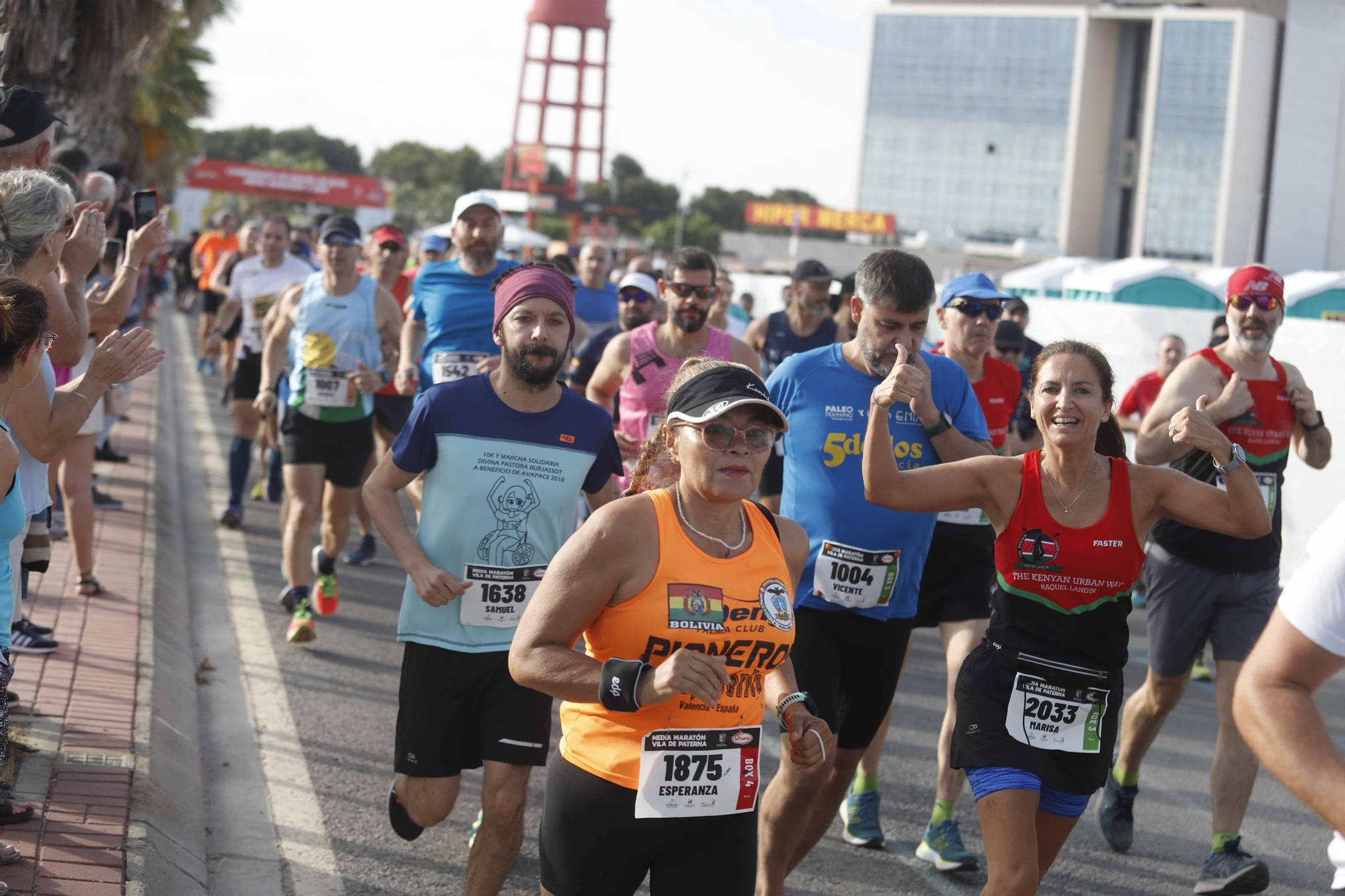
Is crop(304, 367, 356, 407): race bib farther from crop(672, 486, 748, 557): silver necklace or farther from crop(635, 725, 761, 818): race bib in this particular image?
crop(635, 725, 761, 818): race bib

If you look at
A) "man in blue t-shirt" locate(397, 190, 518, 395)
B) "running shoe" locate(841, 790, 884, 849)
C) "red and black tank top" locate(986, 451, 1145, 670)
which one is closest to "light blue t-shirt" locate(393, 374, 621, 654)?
"red and black tank top" locate(986, 451, 1145, 670)

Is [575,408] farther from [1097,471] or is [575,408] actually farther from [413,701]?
[1097,471]

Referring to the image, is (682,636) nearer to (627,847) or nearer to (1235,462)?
(627,847)

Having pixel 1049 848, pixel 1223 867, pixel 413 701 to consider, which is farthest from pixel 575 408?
pixel 1223 867

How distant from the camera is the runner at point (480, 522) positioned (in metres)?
4.36

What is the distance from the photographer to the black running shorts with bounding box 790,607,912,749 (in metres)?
4.65

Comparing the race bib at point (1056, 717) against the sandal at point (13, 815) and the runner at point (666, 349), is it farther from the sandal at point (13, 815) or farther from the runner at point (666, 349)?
the sandal at point (13, 815)

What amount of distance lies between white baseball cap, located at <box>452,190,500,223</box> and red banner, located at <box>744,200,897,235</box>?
274ft

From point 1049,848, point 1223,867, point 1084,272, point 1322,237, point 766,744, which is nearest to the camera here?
point 1049,848

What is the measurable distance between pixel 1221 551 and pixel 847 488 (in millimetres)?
1896

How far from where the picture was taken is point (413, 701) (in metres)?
4.38

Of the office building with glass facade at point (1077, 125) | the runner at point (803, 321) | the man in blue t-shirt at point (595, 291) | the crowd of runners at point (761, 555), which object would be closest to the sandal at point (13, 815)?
the crowd of runners at point (761, 555)

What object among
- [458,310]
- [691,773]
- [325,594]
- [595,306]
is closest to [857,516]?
[691,773]

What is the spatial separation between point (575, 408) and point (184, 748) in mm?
2433
